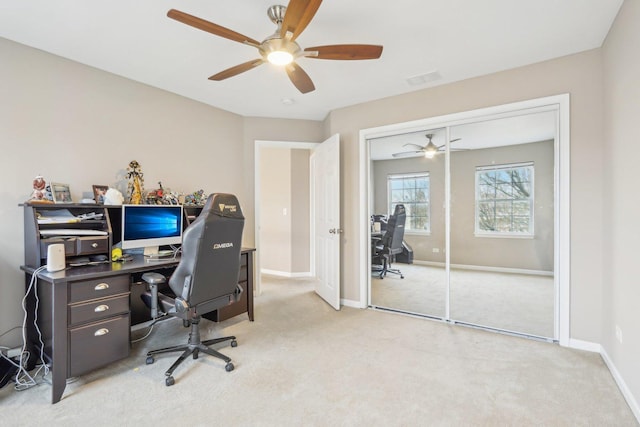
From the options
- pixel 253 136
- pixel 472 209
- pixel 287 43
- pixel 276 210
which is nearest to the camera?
pixel 287 43

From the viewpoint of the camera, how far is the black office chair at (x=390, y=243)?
12.8 ft

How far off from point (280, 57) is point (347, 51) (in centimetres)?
44

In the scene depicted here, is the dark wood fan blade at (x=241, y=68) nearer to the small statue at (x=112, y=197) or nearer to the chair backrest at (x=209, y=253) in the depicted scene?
the chair backrest at (x=209, y=253)

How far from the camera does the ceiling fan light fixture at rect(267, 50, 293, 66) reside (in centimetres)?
A: 193

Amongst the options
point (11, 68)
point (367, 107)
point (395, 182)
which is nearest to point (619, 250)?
point (395, 182)

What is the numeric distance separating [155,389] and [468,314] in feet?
9.77

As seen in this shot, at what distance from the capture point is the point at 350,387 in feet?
6.67

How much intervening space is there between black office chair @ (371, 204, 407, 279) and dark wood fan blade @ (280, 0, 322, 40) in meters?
2.67

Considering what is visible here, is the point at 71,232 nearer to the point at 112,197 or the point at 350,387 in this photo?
the point at 112,197

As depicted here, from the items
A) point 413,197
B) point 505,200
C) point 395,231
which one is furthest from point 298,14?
point 395,231

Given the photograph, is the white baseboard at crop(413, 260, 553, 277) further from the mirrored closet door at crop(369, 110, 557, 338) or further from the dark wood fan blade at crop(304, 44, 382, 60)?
the dark wood fan blade at crop(304, 44, 382, 60)

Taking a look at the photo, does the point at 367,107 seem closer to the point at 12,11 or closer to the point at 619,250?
the point at 619,250

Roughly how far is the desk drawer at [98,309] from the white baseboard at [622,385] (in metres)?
3.32

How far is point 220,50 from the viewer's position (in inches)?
98.1
